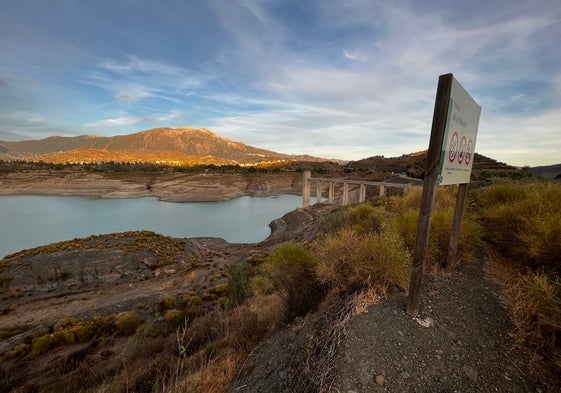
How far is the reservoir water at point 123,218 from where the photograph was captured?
25109 mm

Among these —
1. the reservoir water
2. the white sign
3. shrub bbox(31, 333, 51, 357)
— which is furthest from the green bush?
the reservoir water

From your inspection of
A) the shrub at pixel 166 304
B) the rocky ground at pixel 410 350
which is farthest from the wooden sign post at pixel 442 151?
the shrub at pixel 166 304

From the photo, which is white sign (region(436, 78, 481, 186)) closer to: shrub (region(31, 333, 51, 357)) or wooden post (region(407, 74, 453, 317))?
wooden post (region(407, 74, 453, 317))

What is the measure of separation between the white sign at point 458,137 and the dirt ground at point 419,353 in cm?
125

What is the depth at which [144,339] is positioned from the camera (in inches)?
232

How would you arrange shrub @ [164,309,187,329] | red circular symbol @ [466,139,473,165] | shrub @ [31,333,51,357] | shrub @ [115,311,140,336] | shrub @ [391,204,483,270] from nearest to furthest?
red circular symbol @ [466,139,473,165], shrub @ [391,204,483,270], shrub @ [31,333,51,357], shrub @ [164,309,187,329], shrub @ [115,311,140,336]

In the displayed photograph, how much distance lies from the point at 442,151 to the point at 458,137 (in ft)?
1.57

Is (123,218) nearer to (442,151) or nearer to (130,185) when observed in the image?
(130,185)

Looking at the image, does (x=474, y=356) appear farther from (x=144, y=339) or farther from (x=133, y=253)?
(x=133, y=253)

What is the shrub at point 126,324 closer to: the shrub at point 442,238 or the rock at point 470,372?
the shrub at point 442,238

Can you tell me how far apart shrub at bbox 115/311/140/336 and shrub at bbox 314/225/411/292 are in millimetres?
6857

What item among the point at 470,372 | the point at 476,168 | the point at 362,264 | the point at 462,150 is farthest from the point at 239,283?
the point at 476,168

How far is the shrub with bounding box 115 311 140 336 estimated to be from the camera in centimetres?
732

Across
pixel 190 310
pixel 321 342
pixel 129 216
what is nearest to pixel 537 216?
pixel 321 342
